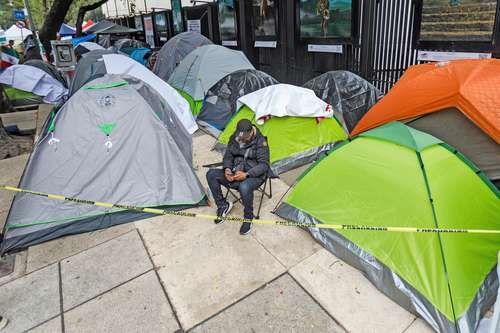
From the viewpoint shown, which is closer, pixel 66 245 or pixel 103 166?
pixel 66 245

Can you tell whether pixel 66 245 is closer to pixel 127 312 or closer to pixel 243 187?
pixel 127 312

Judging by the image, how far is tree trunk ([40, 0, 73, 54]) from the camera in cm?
1424

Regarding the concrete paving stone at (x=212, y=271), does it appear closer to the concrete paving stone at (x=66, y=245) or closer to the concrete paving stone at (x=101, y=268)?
the concrete paving stone at (x=101, y=268)

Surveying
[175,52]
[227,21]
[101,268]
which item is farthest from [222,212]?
[227,21]

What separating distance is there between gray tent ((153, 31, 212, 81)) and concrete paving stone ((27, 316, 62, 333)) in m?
8.09

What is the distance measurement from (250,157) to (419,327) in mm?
2328

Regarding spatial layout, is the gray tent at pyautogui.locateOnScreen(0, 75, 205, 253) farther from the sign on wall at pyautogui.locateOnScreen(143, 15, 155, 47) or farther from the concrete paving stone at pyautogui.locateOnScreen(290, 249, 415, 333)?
the sign on wall at pyautogui.locateOnScreen(143, 15, 155, 47)

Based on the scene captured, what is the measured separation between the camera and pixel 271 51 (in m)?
10.2

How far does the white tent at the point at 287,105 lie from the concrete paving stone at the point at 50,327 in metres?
3.55

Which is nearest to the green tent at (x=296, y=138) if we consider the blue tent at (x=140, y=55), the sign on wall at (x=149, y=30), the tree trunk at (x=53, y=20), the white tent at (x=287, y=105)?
the white tent at (x=287, y=105)

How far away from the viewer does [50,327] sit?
9.00ft

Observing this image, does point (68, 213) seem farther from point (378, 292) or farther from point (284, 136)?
point (378, 292)

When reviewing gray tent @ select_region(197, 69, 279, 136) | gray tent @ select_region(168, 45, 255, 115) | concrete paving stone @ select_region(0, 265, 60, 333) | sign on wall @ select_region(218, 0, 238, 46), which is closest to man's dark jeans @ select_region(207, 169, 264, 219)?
concrete paving stone @ select_region(0, 265, 60, 333)

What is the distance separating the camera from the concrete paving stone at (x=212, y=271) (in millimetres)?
2887
